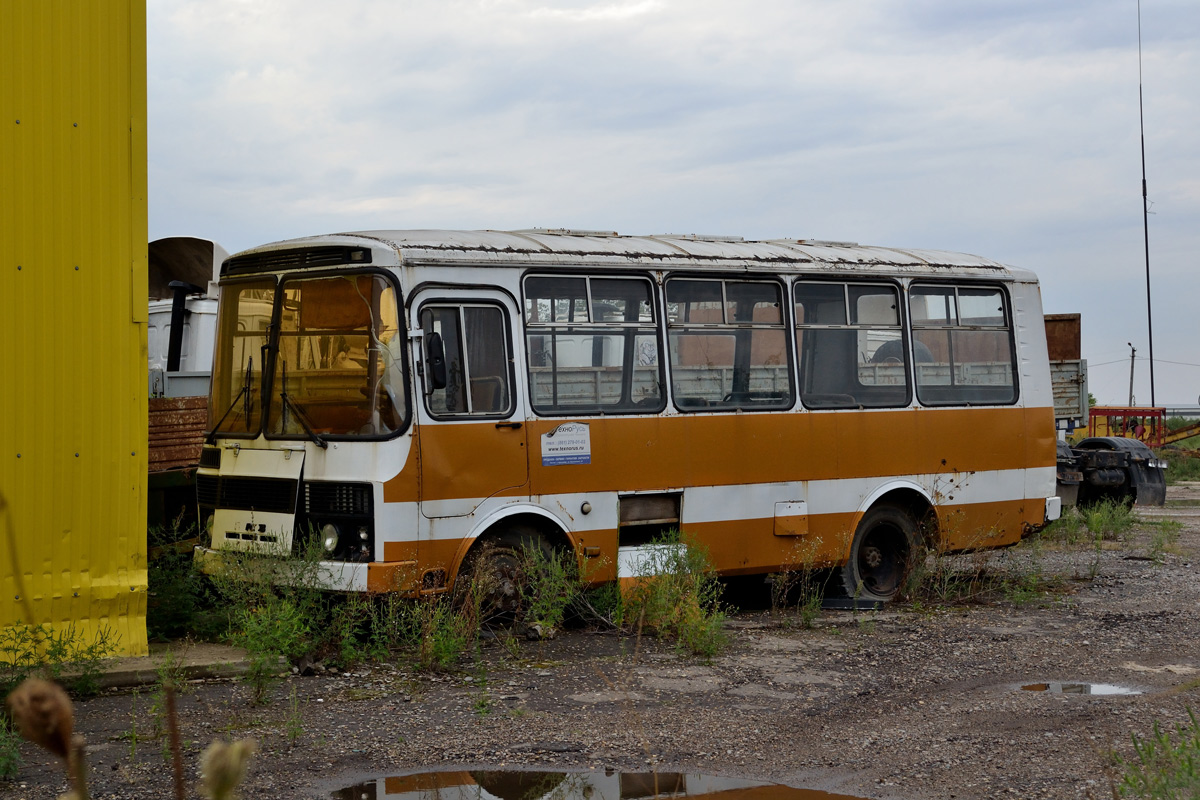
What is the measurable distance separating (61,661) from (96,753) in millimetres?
1569

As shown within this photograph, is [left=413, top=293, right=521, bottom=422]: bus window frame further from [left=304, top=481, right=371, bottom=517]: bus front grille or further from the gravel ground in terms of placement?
the gravel ground

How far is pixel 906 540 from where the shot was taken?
38.1 feet

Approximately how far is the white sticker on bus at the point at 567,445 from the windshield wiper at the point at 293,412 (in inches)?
62.6

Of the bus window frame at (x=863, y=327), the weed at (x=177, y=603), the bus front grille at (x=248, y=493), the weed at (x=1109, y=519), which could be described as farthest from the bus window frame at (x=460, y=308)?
the weed at (x=1109, y=519)

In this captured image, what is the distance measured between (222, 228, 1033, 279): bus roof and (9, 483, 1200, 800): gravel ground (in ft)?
9.22

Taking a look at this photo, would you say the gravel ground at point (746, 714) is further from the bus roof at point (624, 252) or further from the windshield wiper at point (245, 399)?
the bus roof at point (624, 252)

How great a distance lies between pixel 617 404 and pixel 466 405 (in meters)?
1.34

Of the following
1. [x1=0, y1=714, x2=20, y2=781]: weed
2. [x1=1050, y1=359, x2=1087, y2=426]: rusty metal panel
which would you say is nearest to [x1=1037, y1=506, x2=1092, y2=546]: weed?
[x1=1050, y1=359, x2=1087, y2=426]: rusty metal panel

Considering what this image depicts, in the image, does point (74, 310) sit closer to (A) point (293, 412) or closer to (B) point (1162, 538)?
(A) point (293, 412)

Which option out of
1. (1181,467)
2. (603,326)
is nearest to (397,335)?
(603,326)

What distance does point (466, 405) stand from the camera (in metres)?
8.89

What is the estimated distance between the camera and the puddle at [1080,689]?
24.8ft

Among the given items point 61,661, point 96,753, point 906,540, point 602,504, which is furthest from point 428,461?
point 906,540

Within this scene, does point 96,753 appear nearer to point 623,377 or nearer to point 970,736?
point 970,736
